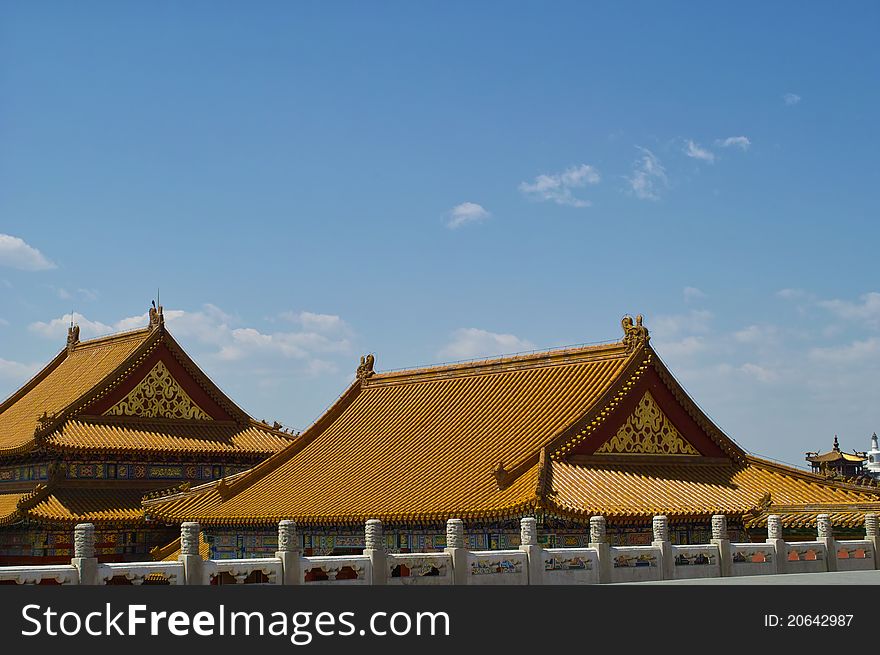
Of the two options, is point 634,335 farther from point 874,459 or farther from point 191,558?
point 874,459

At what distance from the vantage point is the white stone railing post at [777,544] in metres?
29.1

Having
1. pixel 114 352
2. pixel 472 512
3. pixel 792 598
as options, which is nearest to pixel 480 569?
pixel 472 512

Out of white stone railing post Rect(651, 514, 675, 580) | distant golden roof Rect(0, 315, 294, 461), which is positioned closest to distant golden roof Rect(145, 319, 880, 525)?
white stone railing post Rect(651, 514, 675, 580)

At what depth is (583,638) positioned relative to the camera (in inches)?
690

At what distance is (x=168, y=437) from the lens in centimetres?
4522

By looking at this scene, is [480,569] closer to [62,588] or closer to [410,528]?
[410,528]

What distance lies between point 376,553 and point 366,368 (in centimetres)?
1801

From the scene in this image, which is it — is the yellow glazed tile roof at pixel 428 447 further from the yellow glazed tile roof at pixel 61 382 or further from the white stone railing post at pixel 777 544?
the yellow glazed tile roof at pixel 61 382

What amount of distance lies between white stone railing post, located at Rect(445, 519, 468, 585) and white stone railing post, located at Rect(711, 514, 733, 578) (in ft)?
20.4

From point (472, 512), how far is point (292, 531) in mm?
6658

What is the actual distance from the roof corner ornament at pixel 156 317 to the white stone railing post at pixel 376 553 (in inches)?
919

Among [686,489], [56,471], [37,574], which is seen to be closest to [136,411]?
[56,471]

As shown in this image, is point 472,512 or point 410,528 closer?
point 472,512

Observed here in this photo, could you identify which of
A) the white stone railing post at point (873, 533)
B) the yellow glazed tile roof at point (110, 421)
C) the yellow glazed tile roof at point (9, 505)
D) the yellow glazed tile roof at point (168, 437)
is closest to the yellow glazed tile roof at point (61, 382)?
the yellow glazed tile roof at point (110, 421)
